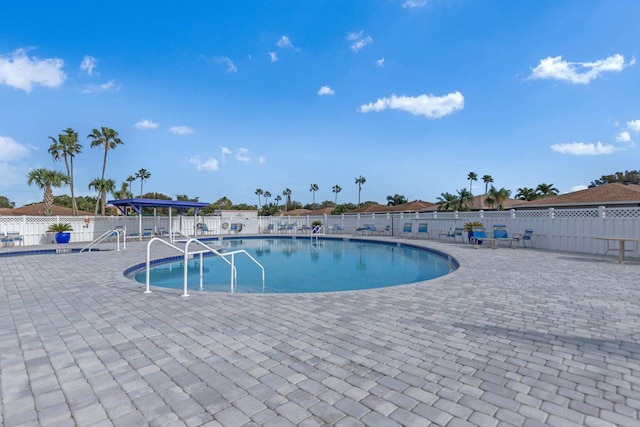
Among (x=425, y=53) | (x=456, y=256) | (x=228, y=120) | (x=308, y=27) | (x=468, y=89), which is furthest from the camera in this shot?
(x=228, y=120)

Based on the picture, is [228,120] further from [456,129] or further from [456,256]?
[456,256]

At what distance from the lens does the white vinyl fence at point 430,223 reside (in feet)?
31.1

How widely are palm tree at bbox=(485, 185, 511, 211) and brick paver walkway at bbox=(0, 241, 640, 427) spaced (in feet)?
80.2

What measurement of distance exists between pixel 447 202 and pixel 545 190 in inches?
670

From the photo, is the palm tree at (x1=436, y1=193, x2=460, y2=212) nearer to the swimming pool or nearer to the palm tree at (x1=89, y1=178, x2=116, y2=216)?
the swimming pool

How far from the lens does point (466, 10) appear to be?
11523 mm

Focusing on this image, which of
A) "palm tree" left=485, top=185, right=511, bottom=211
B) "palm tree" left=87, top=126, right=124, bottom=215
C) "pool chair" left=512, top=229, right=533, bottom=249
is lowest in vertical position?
"pool chair" left=512, top=229, right=533, bottom=249

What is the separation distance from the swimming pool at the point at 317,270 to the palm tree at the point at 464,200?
17594mm

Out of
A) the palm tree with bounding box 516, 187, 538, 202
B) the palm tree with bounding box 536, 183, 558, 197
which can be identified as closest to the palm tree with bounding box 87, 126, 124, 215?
the palm tree with bounding box 516, 187, 538, 202

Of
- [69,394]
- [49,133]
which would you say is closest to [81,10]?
[69,394]

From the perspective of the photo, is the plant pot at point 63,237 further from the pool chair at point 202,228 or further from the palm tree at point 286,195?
the palm tree at point 286,195

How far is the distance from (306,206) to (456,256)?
68.9 metres

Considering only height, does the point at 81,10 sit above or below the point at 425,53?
below

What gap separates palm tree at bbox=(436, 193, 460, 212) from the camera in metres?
29.2
